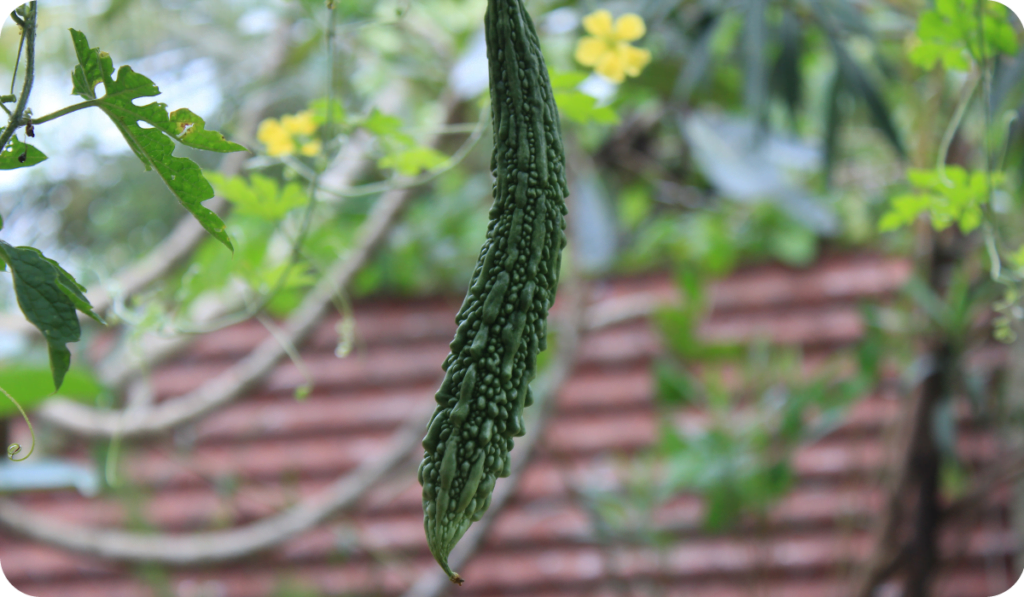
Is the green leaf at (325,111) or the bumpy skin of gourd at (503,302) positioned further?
the green leaf at (325,111)

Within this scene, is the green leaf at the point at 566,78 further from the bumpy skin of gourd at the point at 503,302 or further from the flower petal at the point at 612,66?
the bumpy skin of gourd at the point at 503,302

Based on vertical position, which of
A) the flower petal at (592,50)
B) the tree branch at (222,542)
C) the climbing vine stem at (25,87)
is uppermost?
the climbing vine stem at (25,87)

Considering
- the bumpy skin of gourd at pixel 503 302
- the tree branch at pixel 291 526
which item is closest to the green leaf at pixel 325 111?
the bumpy skin of gourd at pixel 503 302

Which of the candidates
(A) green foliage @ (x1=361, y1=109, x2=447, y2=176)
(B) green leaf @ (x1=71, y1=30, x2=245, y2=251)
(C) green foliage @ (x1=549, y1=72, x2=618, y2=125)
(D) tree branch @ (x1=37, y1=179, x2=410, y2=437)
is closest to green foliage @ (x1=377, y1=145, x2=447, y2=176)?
(A) green foliage @ (x1=361, y1=109, x2=447, y2=176)

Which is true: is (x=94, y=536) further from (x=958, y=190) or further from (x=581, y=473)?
(x=958, y=190)

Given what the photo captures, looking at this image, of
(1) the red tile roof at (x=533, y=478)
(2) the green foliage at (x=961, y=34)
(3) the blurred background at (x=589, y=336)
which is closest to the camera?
(2) the green foliage at (x=961, y=34)

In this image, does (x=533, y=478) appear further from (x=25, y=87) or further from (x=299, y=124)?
(x=25, y=87)

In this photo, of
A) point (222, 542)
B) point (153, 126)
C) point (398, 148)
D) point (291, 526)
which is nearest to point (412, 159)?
point (398, 148)
